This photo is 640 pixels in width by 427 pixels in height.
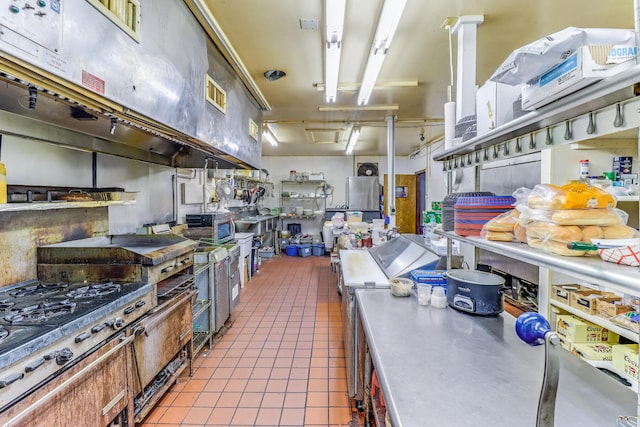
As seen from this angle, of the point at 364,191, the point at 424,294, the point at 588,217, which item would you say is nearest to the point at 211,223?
the point at 424,294

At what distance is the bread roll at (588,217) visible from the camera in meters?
0.97

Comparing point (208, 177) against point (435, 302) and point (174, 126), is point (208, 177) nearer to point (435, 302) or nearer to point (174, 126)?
point (174, 126)

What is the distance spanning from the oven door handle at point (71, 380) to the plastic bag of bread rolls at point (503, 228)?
6.24 feet

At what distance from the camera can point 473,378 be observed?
1083mm

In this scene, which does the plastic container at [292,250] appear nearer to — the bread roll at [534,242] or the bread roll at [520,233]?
the bread roll at [520,233]

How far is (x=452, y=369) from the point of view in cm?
114

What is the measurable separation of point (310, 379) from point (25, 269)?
7.08 ft

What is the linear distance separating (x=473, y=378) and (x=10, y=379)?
163cm

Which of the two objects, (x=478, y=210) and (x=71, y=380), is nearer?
(x=71, y=380)

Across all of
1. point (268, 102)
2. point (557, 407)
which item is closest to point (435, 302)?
point (557, 407)

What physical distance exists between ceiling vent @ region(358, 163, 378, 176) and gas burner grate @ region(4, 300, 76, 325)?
321 inches

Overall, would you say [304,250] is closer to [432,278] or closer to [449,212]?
[432,278]

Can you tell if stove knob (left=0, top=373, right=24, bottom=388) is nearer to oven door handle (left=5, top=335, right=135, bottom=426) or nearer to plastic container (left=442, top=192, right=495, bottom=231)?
oven door handle (left=5, top=335, right=135, bottom=426)

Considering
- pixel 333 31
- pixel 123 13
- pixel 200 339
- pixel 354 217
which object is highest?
pixel 333 31
